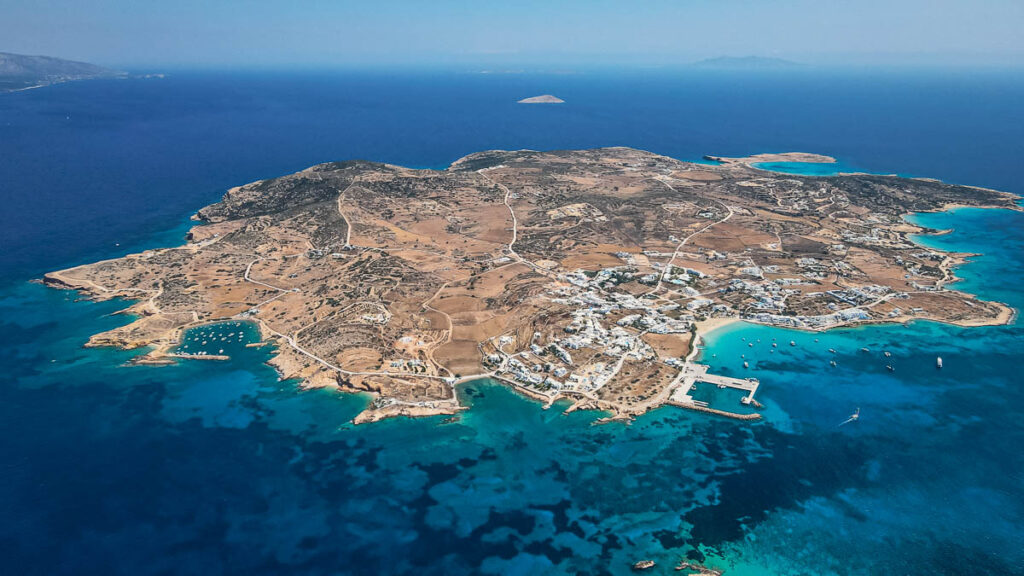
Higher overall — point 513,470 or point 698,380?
point 698,380

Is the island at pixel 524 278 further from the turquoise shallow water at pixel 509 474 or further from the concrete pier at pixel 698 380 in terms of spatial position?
the turquoise shallow water at pixel 509 474

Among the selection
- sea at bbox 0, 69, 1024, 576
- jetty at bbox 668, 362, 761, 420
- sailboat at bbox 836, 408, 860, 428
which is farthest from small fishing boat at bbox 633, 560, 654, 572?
sailboat at bbox 836, 408, 860, 428

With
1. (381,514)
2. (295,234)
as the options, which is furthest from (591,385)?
(295,234)

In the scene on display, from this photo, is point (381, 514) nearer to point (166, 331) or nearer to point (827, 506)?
point (827, 506)

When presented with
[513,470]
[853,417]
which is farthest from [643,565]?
[853,417]

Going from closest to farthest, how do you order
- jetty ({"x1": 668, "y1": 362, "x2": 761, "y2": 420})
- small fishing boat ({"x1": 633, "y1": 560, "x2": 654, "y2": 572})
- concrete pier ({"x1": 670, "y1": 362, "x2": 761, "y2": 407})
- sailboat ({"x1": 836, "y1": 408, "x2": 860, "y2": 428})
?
1. small fishing boat ({"x1": 633, "y1": 560, "x2": 654, "y2": 572})
2. sailboat ({"x1": 836, "y1": 408, "x2": 860, "y2": 428})
3. jetty ({"x1": 668, "y1": 362, "x2": 761, "y2": 420})
4. concrete pier ({"x1": 670, "y1": 362, "x2": 761, "y2": 407})

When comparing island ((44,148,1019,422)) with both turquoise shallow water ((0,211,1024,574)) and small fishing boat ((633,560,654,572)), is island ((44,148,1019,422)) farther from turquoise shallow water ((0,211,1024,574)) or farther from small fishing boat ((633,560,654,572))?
small fishing boat ((633,560,654,572))

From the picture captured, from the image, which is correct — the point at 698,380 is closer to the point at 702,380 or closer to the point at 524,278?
the point at 702,380

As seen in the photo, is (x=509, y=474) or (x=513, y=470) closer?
(x=509, y=474)

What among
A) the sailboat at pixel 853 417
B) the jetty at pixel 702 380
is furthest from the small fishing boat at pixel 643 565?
the sailboat at pixel 853 417
